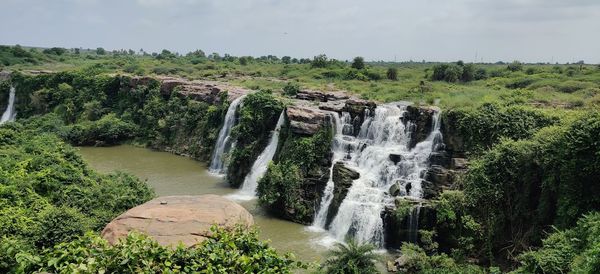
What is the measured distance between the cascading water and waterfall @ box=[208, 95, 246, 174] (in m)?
7.84

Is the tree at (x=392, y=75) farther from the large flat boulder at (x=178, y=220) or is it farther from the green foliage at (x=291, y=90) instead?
the large flat boulder at (x=178, y=220)

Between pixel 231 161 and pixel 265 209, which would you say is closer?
pixel 265 209

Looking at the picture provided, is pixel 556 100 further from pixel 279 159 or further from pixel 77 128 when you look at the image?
pixel 77 128

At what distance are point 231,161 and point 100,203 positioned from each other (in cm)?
1182

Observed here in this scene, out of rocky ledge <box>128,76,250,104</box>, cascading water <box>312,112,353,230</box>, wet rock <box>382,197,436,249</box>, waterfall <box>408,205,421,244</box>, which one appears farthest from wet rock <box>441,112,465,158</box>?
rocky ledge <box>128,76,250,104</box>

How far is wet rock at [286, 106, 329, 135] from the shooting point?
22.3 metres

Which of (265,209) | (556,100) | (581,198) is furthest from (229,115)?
(581,198)

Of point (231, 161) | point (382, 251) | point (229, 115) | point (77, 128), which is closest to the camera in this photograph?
point (382, 251)

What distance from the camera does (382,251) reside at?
666 inches

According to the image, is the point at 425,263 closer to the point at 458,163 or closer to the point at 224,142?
the point at 458,163

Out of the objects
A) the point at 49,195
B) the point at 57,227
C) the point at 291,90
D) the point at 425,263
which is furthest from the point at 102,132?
the point at 425,263

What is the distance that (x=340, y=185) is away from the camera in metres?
19.2

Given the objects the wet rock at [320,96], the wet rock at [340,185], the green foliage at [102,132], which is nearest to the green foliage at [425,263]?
the wet rock at [340,185]

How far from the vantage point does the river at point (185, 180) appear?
17781mm
